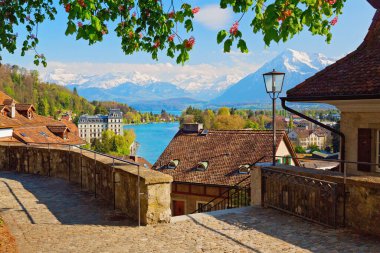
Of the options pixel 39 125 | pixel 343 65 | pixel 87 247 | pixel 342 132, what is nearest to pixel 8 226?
pixel 87 247

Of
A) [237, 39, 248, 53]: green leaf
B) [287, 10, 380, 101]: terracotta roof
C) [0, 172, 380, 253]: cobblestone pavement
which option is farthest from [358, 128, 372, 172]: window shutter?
[237, 39, 248, 53]: green leaf

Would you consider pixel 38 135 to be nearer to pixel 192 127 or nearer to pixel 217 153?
pixel 192 127

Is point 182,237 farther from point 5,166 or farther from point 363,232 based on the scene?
point 5,166

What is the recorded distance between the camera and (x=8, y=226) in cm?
671

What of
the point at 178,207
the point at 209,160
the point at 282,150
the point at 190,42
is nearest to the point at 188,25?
the point at 190,42

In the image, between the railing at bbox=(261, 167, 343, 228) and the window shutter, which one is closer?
the railing at bbox=(261, 167, 343, 228)

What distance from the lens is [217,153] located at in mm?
26281

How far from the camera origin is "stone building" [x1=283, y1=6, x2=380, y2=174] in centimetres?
802

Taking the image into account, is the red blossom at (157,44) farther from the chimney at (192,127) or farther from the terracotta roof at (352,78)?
the chimney at (192,127)

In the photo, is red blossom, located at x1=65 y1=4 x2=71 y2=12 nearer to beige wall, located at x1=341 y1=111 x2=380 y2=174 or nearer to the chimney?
beige wall, located at x1=341 y1=111 x2=380 y2=174

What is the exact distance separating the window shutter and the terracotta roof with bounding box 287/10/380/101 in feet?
3.31

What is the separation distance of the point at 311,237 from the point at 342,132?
3545mm

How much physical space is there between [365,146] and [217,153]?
17953 mm

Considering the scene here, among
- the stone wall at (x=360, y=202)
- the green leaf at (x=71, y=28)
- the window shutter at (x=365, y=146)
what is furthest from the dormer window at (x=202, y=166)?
the green leaf at (x=71, y=28)
